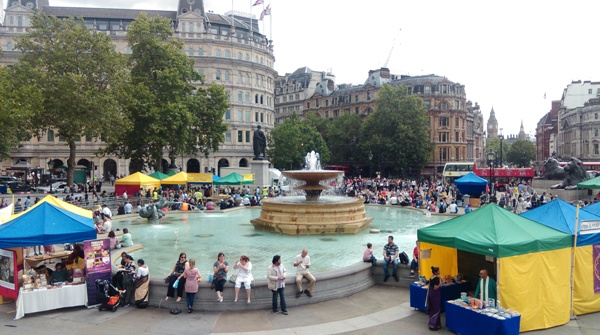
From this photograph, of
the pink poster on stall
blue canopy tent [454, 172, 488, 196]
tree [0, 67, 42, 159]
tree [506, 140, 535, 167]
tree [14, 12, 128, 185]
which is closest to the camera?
the pink poster on stall

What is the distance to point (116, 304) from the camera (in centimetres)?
1006

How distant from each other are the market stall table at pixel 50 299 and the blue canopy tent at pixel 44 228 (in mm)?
1053

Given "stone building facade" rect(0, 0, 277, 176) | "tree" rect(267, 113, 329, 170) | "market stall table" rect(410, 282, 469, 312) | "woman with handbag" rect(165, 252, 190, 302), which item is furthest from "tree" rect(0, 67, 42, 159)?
"tree" rect(267, 113, 329, 170)

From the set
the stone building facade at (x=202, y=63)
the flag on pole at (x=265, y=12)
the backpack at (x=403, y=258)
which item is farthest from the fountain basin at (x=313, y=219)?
the flag on pole at (x=265, y=12)

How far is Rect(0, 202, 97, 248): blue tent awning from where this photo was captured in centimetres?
997

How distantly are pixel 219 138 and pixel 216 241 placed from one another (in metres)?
28.9

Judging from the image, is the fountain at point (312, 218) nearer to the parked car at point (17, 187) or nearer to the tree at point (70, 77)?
the tree at point (70, 77)

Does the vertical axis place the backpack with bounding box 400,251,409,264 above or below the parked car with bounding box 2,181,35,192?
below

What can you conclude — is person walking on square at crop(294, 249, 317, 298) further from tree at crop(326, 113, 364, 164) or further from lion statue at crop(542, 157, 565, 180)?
tree at crop(326, 113, 364, 164)

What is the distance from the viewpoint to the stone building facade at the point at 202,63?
57781mm

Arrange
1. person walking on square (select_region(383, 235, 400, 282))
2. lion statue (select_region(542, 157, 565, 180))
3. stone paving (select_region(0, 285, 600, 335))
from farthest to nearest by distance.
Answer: lion statue (select_region(542, 157, 565, 180)) → person walking on square (select_region(383, 235, 400, 282)) → stone paving (select_region(0, 285, 600, 335))

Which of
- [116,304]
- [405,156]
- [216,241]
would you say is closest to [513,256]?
[116,304]

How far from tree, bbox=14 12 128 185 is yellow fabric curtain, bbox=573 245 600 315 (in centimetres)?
3180

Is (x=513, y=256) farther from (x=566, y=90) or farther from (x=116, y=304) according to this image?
(x=566, y=90)
